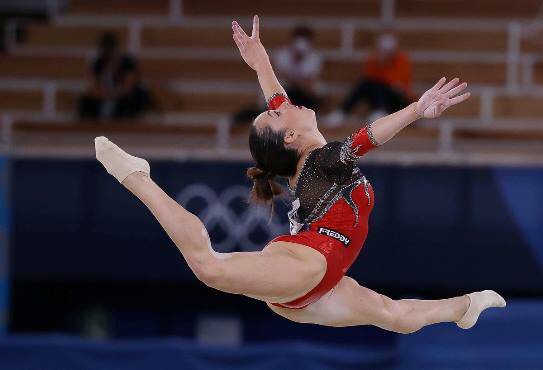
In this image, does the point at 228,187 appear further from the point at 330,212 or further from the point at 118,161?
the point at 118,161

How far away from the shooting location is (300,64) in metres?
10.3

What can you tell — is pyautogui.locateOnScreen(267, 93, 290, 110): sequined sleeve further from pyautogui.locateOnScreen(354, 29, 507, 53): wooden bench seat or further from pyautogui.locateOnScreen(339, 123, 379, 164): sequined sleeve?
pyautogui.locateOnScreen(354, 29, 507, 53): wooden bench seat

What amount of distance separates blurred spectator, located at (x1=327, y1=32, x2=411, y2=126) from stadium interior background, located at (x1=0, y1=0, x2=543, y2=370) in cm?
25

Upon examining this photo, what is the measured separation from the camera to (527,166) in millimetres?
9539

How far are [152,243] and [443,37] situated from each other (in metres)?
3.47

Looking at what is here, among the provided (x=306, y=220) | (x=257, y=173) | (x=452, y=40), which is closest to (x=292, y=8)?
(x=452, y=40)

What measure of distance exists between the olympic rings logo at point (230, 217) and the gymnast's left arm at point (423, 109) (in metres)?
4.65

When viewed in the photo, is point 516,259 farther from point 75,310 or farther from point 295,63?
point 75,310

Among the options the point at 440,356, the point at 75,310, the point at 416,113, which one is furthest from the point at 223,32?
the point at 416,113

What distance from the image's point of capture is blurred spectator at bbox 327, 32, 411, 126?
9891mm

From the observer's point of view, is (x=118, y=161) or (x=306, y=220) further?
(x=306, y=220)

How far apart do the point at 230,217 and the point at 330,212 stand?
170 inches

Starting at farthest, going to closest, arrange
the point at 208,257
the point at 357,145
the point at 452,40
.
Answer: the point at 452,40 < the point at 357,145 < the point at 208,257

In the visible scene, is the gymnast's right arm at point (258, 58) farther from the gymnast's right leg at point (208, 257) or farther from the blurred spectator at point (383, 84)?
the blurred spectator at point (383, 84)
